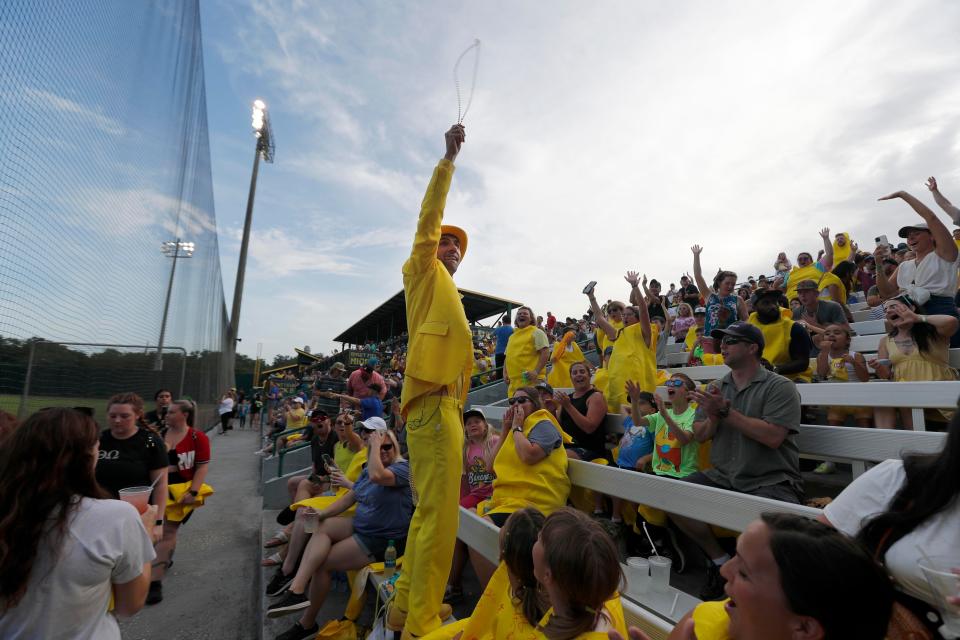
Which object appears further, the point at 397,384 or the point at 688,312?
the point at 397,384

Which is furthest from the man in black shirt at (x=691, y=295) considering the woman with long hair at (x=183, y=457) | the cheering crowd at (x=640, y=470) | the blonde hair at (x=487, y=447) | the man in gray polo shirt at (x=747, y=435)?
the woman with long hair at (x=183, y=457)

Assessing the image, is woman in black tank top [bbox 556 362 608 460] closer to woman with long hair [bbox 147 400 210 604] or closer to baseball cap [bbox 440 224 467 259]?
baseball cap [bbox 440 224 467 259]

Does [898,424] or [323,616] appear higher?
[898,424]

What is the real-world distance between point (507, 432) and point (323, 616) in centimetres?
186

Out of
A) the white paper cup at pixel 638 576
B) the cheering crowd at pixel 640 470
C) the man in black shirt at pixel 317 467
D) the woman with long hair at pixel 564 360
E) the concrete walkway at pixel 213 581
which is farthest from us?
the woman with long hair at pixel 564 360

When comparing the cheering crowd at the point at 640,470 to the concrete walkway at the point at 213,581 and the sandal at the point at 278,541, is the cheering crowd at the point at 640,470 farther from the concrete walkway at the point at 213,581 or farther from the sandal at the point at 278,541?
the concrete walkway at the point at 213,581

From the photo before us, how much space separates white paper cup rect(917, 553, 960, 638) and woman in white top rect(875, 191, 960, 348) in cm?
358

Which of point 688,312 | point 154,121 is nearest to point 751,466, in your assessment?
point 688,312

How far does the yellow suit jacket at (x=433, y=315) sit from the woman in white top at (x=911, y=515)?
1.49m

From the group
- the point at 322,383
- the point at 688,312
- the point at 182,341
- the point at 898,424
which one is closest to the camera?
the point at 898,424

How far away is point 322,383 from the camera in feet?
39.6

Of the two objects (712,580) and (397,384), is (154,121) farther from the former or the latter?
(712,580)

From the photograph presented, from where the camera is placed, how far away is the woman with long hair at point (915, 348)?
3.24 m

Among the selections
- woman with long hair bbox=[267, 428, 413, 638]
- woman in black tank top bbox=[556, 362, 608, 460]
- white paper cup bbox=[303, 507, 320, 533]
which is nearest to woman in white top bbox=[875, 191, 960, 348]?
woman in black tank top bbox=[556, 362, 608, 460]
